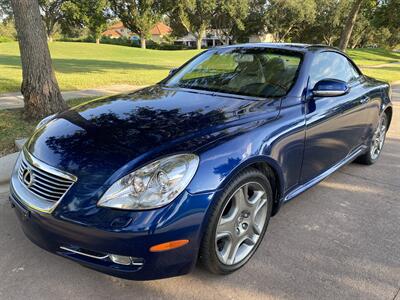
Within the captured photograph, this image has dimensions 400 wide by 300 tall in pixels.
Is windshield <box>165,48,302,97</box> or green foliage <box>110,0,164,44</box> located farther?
green foliage <box>110,0,164,44</box>

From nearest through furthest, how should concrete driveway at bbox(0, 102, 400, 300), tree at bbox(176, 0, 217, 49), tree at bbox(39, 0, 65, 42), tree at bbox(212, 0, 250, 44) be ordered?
concrete driveway at bbox(0, 102, 400, 300), tree at bbox(39, 0, 65, 42), tree at bbox(176, 0, 217, 49), tree at bbox(212, 0, 250, 44)

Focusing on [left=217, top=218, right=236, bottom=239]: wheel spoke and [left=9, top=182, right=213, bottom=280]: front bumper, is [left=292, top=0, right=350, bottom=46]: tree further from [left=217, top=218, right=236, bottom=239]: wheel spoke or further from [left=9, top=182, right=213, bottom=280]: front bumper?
[left=9, top=182, right=213, bottom=280]: front bumper

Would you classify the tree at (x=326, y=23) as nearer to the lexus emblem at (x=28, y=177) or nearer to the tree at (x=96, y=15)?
the tree at (x=96, y=15)

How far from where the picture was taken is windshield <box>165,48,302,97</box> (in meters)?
3.41

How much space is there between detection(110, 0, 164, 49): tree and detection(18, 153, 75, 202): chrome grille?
47668 millimetres

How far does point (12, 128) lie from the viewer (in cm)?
557

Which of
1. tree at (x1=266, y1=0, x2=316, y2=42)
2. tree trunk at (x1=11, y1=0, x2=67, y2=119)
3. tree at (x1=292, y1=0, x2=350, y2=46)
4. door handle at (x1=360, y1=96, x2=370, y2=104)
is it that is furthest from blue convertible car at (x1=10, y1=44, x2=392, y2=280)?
tree at (x1=266, y1=0, x2=316, y2=42)

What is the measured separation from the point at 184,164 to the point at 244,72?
172 cm

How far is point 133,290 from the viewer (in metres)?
2.51

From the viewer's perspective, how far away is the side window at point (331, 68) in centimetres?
361

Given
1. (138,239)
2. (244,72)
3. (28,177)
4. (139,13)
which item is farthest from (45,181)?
(139,13)

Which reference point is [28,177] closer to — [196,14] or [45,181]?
[45,181]

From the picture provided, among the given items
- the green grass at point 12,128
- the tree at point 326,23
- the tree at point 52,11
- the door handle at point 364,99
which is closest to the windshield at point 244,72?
the door handle at point 364,99

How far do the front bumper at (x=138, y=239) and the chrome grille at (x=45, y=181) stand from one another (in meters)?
0.12
